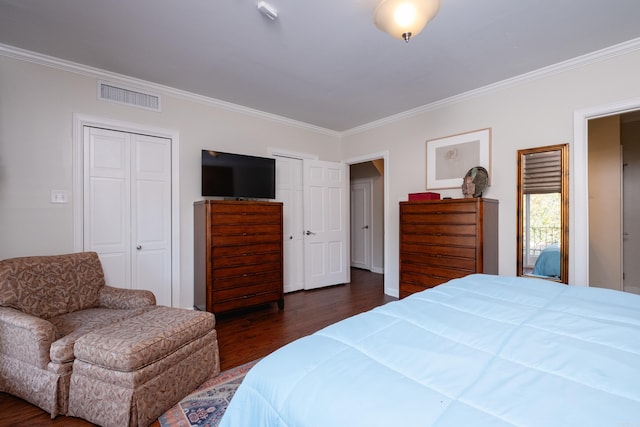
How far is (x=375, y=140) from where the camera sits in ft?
14.6

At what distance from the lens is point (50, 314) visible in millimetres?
2156

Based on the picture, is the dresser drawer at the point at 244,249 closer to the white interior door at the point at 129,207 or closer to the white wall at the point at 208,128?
the white wall at the point at 208,128

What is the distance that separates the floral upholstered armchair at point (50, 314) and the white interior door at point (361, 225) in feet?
15.3

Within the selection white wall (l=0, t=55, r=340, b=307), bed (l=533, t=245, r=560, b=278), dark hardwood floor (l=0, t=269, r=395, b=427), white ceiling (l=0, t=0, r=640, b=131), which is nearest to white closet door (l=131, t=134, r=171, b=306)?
white wall (l=0, t=55, r=340, b=307)

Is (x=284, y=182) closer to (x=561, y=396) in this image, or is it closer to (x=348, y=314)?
(x=348, y=314)

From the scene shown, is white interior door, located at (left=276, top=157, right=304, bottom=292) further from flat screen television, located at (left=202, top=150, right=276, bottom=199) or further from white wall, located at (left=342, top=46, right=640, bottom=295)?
white wall, located at (left=342, top=46, right=640, bottom=295)

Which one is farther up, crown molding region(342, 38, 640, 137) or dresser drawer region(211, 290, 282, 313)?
crown molding region(342, 38, 640, 137)

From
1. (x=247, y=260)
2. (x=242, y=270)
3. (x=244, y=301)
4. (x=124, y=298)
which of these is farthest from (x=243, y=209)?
(x=124, y=298)

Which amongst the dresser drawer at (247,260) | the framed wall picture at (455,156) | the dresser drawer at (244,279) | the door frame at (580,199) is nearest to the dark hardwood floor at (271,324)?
the dresser drawer at (244,279)

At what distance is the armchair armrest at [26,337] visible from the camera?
1736 mm

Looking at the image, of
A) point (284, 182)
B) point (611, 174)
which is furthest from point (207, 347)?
point (611, 174)

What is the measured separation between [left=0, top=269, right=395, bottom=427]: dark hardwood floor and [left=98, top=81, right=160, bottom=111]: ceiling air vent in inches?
97.4

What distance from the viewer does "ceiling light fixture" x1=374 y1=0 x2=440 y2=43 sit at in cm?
159

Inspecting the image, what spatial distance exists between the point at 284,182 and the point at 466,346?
11.9 feet
